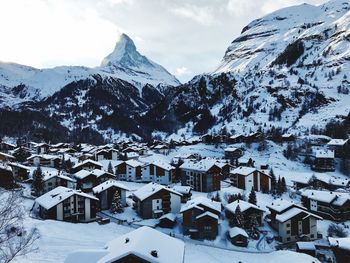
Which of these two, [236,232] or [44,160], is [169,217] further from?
[44,160]

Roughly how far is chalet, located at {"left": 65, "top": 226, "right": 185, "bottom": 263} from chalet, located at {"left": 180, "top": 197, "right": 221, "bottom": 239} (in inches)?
801

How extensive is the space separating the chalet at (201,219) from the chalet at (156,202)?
16.7 ft

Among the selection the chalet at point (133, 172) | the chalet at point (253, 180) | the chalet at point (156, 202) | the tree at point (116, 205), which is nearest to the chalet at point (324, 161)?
the chalet at point (253, 180)

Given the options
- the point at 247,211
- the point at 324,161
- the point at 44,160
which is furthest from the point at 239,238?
the point at 44,160

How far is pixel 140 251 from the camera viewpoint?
1892cm

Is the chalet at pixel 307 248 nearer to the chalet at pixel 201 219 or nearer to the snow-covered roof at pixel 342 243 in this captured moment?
the snow-covered roof at pixel 342 243

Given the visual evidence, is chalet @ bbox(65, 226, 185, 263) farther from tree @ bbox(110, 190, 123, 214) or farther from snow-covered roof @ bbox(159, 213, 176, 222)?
tree @ bbox(110, 190, 123, 214)

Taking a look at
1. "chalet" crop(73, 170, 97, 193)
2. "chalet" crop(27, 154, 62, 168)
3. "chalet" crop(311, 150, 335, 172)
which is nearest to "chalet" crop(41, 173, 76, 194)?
"chalet" crop(73, 170, 97, 193)

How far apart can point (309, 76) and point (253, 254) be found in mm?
162705

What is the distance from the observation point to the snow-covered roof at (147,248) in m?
18.7

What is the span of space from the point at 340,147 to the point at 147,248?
83.8 metres

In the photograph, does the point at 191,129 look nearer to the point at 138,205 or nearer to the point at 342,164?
the point at 342,164

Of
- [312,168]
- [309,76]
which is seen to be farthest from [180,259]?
[309,76]

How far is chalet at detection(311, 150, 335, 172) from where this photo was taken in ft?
270
